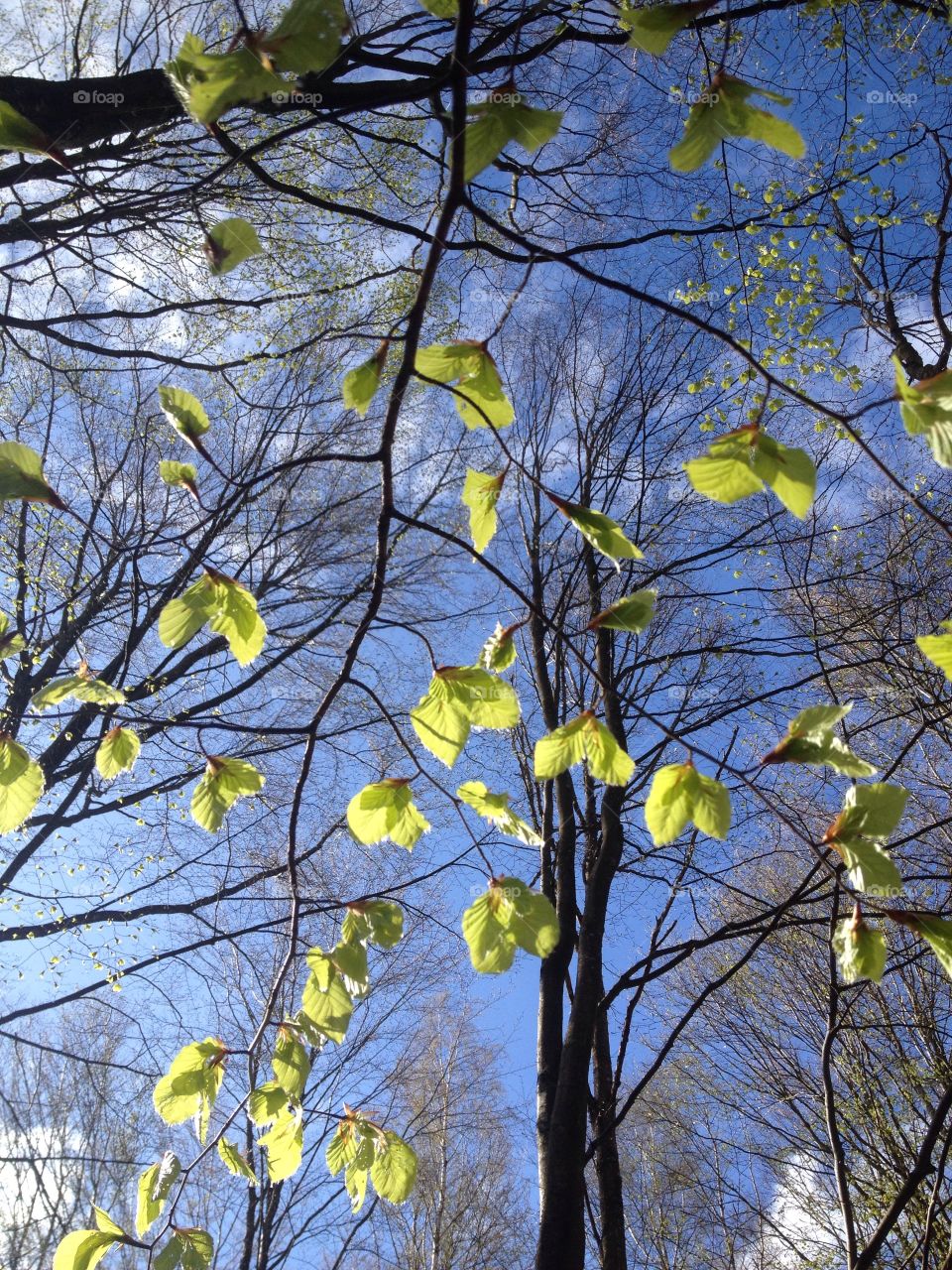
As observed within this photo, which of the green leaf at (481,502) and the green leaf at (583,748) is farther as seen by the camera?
the green leaf at (481,502)

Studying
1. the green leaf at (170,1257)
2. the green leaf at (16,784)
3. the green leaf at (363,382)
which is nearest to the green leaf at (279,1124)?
the green leaf at (170,1257)

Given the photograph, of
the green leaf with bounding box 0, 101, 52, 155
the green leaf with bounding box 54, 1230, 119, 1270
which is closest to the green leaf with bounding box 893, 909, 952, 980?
the green leaf with bounding box 54, 1230, 119, 1270

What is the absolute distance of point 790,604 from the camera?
4.77 metres

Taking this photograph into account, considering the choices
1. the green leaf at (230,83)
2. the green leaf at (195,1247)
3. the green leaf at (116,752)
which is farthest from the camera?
the green leaf at (116,752)

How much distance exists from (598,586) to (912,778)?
411 cm

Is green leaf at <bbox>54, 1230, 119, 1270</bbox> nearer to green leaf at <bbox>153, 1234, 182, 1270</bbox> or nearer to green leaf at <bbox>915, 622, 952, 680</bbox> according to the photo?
green leaf at <bbox>153, 1234, 182, 1270</bbox>

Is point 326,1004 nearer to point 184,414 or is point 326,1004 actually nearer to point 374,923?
point 374,923

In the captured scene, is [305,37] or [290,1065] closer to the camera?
[305,37]

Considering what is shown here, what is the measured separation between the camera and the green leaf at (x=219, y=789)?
90 centimetres

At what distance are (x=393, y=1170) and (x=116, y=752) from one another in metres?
0.60

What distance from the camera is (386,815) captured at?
803 millimetres

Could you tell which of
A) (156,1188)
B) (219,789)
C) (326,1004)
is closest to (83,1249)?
(156,1188)

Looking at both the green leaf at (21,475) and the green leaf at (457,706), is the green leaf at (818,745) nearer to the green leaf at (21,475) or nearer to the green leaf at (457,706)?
the green leaf at (457,706)

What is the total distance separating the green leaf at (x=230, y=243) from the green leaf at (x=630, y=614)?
0.48m
